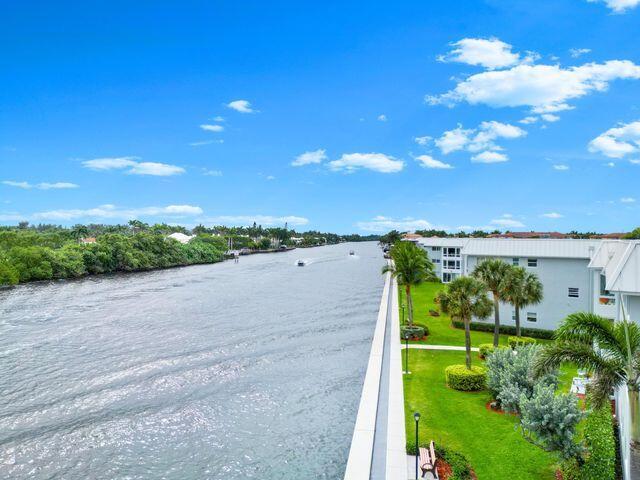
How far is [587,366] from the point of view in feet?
45.4

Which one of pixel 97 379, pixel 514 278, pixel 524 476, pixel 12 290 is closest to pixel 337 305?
pixel 514 278

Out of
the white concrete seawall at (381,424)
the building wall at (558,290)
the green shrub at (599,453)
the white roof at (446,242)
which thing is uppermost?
the white roof at (446,242)

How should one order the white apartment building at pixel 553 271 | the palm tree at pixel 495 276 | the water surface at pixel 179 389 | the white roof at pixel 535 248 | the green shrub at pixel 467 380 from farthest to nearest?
the white roof at pixel 535 248 < the white apartment building at pixel 553 271 < the palm tree at pixel 495 276 < the green shrub at pixel 467 380 < the water surface at pixel 179 389

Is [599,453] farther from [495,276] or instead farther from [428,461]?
[495,276]

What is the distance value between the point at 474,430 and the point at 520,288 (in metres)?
16.8

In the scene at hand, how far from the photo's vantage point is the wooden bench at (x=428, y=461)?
48.8 ft

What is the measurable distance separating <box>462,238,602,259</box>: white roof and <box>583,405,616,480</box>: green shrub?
81.5 feet

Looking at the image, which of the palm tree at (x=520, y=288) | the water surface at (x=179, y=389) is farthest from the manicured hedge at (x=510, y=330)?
the water surface at (x=179, y=389)

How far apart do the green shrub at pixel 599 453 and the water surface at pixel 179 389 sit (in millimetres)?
9233

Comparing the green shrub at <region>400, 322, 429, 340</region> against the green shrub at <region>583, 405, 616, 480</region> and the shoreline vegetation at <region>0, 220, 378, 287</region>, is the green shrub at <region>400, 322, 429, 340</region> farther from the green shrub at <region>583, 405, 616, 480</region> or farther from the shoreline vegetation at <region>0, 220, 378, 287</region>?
the shoreline vegetation at <region>0, 220, 378, 287</region>

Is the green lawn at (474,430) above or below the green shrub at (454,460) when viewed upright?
below

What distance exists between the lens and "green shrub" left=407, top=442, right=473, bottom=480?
48.8 feet

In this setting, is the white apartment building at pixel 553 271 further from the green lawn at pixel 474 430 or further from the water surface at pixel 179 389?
the green lawn at pixel 474 430

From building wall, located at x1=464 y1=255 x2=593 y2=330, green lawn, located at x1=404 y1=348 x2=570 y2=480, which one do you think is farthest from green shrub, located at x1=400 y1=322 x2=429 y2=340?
green lawn, located at x1=404 y1=348 x2=570 y2=480
